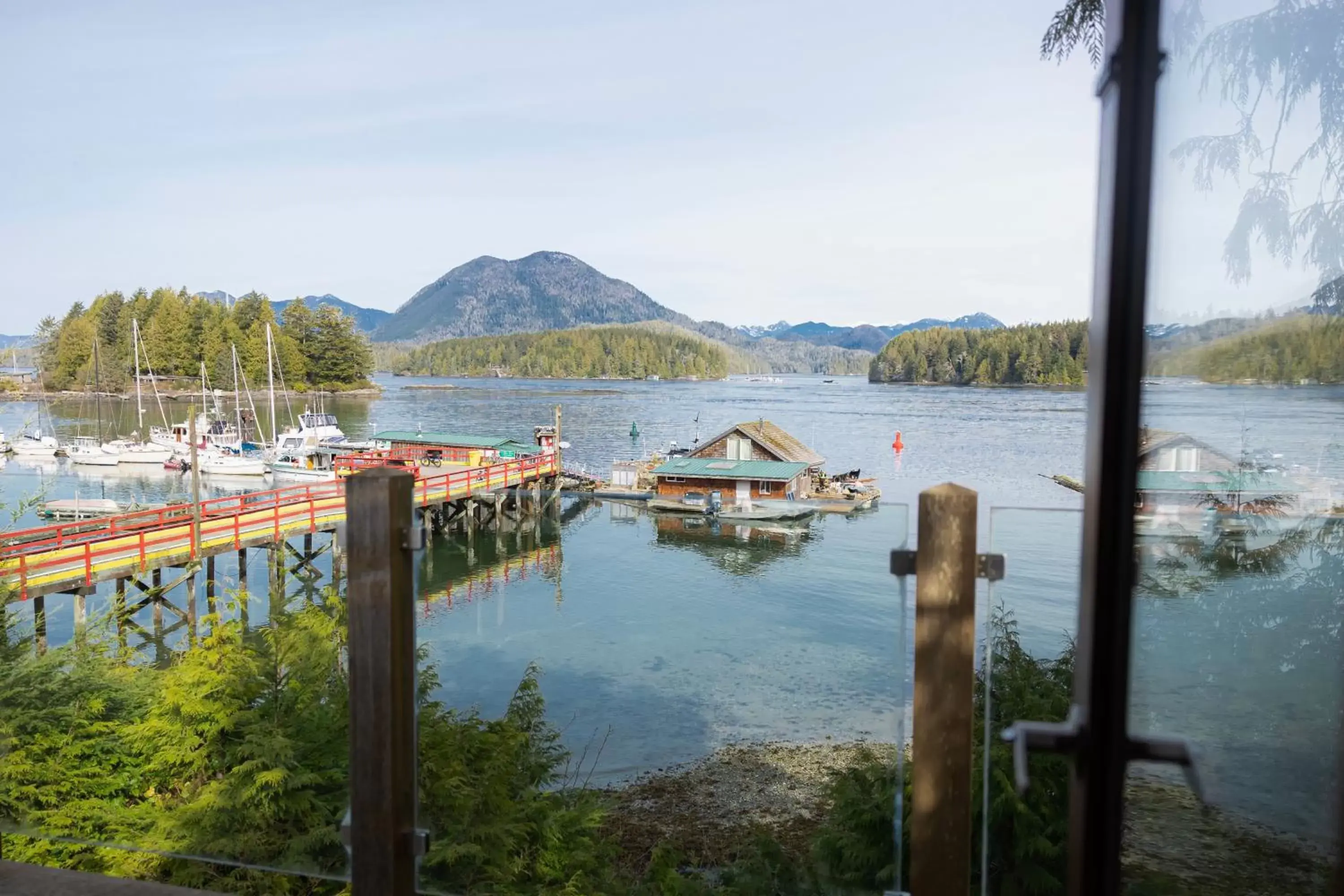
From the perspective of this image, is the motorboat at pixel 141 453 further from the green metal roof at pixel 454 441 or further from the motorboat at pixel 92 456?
the green metal roof at pixel 454 441

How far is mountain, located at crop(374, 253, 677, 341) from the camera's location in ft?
571

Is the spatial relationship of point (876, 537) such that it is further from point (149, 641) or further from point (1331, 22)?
point (149, 641)

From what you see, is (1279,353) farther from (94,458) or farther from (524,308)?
(524,308)

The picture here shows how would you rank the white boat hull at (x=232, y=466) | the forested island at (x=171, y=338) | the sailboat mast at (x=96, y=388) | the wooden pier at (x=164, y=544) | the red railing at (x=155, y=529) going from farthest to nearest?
the forested island at (x=171, y=338) → the sailboat mast at (x=96, y=388) → the white boat hull at (x=232, y=466) → the red railing at (x=155, y=529) → the wooden pier at (x=164, y=544)

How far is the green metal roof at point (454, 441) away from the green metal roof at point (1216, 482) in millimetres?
21072

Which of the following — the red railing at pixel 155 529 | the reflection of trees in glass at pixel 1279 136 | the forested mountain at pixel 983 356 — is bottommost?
the red railing at pixel 155 529

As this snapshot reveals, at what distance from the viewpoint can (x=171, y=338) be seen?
49.6 m

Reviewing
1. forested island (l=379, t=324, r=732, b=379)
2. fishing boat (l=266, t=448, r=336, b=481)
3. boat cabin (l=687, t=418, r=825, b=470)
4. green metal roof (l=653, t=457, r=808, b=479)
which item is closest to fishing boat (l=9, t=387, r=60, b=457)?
fishing boat (l=266, t=448, r=336, b=481)

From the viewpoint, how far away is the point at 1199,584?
0.85 meters

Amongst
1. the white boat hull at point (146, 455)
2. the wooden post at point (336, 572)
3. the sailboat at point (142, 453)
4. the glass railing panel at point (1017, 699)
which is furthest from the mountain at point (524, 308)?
the glass railing panel at point (1017, 699)

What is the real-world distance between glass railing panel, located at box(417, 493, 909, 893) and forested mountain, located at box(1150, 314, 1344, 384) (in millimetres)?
598

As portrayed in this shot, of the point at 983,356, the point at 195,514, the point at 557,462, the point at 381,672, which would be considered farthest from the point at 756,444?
the point at 983,356

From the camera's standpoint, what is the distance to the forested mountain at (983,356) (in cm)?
4898

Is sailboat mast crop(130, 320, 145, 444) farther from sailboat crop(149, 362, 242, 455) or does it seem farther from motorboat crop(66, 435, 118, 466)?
motorboat crop(66, 435, 118, 466)
